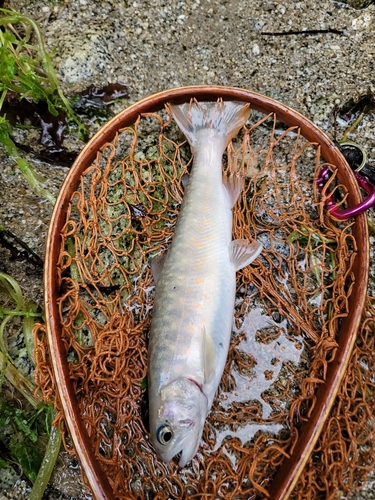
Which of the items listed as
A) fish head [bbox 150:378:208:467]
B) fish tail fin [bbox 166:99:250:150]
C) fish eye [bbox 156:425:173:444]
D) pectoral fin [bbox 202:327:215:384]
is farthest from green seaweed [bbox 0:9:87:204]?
fish eye [bbox 156:425:173:444]

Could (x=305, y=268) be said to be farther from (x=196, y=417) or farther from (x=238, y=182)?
(x=196, y=417)

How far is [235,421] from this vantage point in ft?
9.53

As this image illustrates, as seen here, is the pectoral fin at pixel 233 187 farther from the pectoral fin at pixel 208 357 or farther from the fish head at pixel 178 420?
the fish head at pixel 178 420

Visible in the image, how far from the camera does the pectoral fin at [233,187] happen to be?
3.05 meters

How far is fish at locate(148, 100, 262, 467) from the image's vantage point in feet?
8.25

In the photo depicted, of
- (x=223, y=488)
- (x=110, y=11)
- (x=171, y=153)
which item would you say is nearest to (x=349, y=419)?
(x=223, y=488)

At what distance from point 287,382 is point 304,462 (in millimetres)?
657

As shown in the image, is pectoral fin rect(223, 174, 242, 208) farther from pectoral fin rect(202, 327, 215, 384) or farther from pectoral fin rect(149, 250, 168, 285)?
pectoral fin rect(202, 327, 215, 384)

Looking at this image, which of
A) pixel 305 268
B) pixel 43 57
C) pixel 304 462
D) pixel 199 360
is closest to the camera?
pixel 304 462

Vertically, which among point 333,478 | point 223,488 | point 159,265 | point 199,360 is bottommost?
point 223,488

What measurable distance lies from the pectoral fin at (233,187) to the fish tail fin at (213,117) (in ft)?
0.81

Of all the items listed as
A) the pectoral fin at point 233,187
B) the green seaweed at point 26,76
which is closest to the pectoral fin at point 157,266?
the pectoral fin at point 233,187

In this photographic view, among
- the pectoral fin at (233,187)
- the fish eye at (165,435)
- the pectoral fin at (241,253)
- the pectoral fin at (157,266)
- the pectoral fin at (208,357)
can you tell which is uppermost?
the pectoral fin at (233,187)

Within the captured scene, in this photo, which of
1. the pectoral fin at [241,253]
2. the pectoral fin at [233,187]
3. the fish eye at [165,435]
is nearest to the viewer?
→ the fish eye at [165,435]
